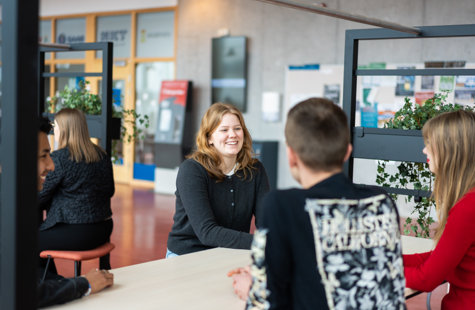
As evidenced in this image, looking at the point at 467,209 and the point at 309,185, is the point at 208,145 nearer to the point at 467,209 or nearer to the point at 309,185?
the point at 467,209

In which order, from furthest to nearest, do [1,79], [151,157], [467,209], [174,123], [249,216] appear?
[151,157] < [174,123] < [249,216] < [467,209] < [1,79]

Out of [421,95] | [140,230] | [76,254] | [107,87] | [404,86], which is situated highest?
[404,86]

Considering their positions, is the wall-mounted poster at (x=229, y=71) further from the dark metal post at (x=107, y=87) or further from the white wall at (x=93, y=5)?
the dark metal post at (x=107, y=87)

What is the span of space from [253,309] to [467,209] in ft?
2.98

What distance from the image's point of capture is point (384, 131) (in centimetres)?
314

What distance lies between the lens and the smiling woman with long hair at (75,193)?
346 centimetres

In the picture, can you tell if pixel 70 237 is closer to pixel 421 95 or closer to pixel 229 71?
pixel 421 95

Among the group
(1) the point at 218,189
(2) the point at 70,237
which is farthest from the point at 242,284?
(2) the point at 70,237

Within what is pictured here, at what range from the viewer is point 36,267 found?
1234mm

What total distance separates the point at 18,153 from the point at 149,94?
959 cm

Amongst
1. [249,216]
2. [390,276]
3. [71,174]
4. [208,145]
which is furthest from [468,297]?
[71,174]

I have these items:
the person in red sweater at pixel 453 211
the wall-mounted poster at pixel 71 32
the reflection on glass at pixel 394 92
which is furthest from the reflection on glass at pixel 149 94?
the person in red sweater at pixel 453 211

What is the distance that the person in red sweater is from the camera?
1929 millimetres

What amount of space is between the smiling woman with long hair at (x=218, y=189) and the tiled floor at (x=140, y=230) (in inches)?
73.5
